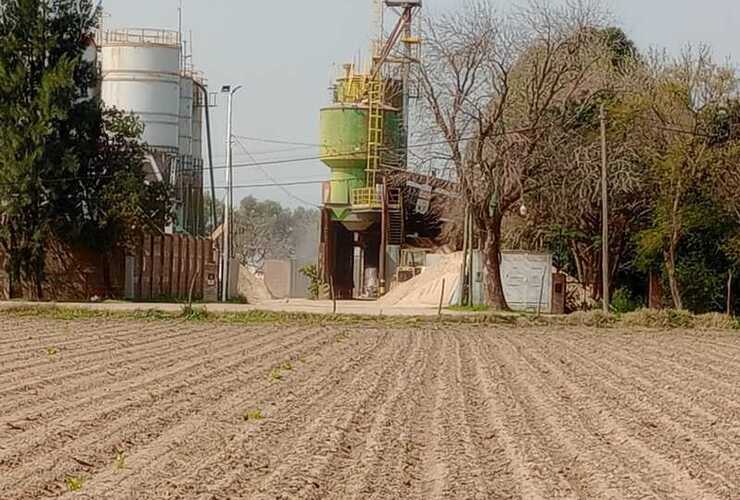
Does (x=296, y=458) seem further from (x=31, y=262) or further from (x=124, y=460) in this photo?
(x=31, y=262)

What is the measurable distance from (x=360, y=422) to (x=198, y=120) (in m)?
53.7

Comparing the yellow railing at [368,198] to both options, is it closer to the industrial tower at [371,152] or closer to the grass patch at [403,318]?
the industrial tower at [371,152]

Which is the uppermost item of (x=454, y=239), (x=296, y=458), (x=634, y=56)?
(x=634, y=56)

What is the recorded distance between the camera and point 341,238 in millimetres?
69000

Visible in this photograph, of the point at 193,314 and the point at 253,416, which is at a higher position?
the point at 193,314

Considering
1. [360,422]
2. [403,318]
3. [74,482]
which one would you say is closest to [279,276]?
[403,318]

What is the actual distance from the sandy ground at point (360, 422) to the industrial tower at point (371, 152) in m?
37.5

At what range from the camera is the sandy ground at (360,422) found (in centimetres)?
1012

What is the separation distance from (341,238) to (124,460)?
58191 millimetres

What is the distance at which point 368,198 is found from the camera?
209 feet

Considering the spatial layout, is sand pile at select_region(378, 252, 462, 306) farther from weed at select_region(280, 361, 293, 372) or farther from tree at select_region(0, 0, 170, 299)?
weed at select_region(280, 361, 293, 372)

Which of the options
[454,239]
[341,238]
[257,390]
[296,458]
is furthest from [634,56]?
[296,458]

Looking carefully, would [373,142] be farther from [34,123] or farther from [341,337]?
[341,337]

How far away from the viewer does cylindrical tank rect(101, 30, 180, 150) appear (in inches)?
2424
